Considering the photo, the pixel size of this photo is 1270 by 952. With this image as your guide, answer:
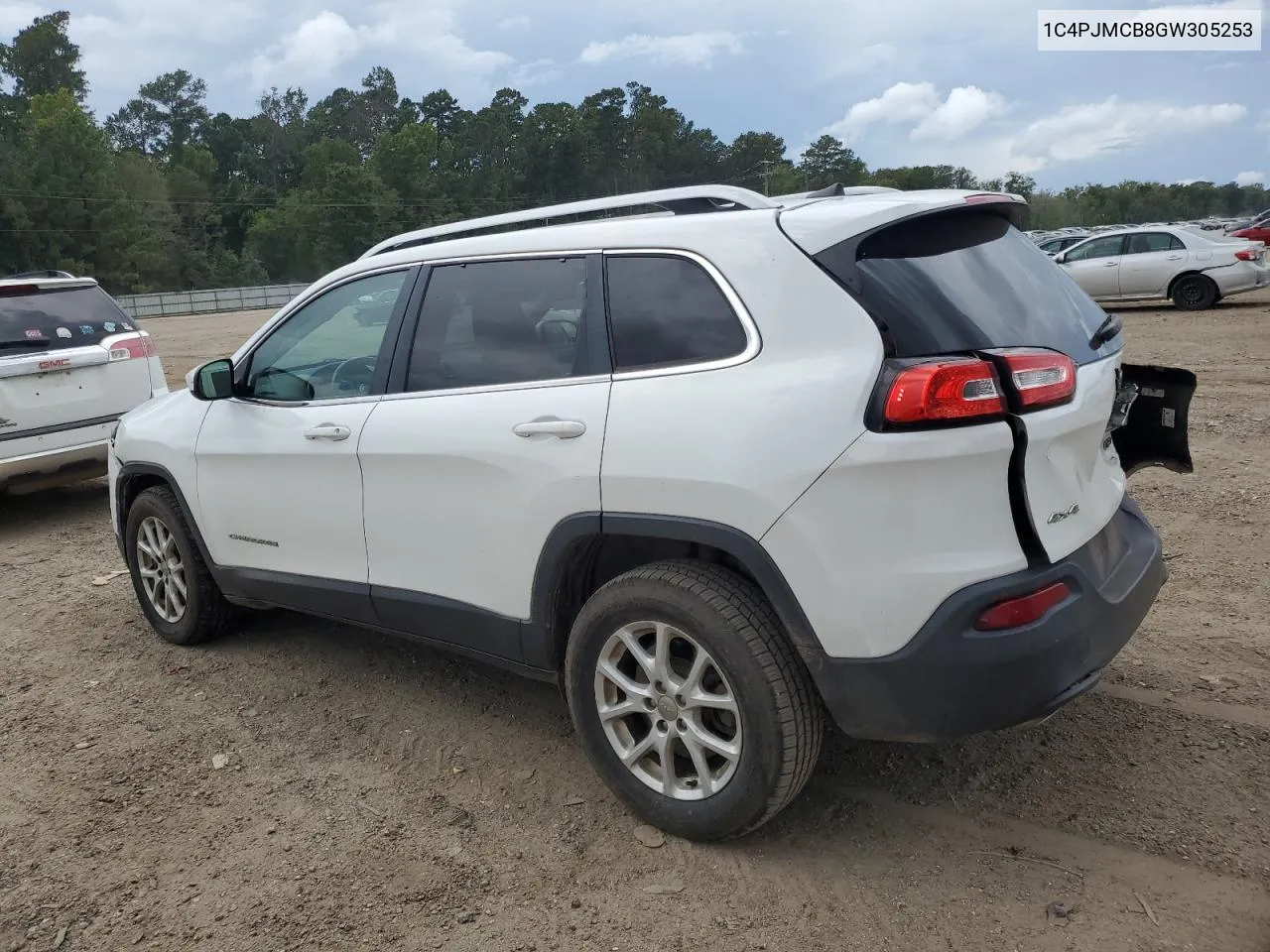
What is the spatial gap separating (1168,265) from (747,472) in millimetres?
17269

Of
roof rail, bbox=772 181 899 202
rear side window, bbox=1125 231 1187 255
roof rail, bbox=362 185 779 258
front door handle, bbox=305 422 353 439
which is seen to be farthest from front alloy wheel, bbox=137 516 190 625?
rear side window, bbox=1125 231 1187 255

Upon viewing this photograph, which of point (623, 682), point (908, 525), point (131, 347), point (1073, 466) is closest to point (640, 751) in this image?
point (623, 682)

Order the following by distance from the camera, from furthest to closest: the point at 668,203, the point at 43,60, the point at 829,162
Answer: the point at 43,60 → the point at 829,162 → the point at 668,203

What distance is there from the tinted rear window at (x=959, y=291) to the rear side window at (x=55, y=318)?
6.55 metres

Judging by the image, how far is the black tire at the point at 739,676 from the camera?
2.73 metres

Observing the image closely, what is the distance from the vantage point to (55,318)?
7426mm

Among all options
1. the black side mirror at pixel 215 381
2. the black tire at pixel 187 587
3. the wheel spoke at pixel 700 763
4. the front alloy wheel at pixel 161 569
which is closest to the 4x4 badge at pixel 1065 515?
the wheel spoke at pixel 700 763

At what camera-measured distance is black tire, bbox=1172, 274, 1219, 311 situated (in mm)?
16984

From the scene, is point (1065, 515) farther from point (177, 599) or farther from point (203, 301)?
point (203, 301)

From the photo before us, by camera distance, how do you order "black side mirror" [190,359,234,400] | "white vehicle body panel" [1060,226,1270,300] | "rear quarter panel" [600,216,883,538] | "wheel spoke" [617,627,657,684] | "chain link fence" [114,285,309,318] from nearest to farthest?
"rear quarter panel" [600,216,883,538] → "wheel spoke" [617,627,657,684] → "black side mirror" [190,359,234,400] → "white vehicle body panel" [1060,226,1270,300] → "chain link fence" [114,285,309,318]

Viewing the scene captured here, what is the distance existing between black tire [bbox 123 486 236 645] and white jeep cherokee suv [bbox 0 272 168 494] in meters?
2.76

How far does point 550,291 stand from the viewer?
132 inches

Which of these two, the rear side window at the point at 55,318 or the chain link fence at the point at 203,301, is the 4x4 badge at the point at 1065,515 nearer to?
the rear side window at the point at 55,318

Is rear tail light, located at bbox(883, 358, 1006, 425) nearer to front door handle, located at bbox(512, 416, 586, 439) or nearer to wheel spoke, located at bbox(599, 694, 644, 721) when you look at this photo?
front door handle, located at bbox(512, 416, 586, 439)
